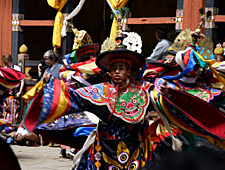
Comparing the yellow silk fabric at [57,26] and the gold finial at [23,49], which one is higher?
→ the yellow silk fabric at [57,26]

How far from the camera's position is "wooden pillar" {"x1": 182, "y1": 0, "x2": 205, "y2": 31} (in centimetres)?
945

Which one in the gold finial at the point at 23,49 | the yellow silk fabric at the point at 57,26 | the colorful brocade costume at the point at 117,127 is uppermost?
the yellow silk fabric at the point at 57,26

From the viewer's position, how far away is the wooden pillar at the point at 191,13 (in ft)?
31.0

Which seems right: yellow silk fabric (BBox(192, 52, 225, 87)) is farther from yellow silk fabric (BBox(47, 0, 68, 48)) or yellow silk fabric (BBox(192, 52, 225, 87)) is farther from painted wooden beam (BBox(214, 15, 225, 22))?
yellow silk fabric (BBox(47, 0, 68, 48))

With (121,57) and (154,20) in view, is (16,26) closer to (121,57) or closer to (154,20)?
(154,20)

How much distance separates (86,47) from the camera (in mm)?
7688

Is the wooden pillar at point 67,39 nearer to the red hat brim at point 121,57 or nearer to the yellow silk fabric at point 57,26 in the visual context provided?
the yellow silk fabric at point 57,26

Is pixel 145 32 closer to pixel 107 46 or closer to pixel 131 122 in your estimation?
pixel 107 46

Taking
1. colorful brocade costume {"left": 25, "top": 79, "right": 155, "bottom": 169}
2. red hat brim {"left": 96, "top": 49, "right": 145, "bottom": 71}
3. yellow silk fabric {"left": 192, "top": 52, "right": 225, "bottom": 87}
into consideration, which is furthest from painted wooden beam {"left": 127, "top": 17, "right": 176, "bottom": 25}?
colorful brocade costume {"left": 25, "top": 79, "right": 155, "bottom": 169}

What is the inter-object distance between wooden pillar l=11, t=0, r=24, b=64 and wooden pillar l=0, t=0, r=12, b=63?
0.11 m

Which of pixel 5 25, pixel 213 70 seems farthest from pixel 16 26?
pixel 213 70

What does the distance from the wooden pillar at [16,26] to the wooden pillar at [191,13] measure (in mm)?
3938

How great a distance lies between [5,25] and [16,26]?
0.90 feet

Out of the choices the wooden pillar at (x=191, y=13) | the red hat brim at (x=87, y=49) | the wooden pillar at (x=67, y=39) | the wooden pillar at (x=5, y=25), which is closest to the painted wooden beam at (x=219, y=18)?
the wooden pillar at (x=191, y=13)
